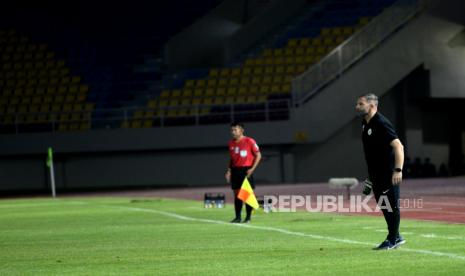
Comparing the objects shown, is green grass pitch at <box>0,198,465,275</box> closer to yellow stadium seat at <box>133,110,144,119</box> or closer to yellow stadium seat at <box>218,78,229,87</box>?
yellow stadium seat at <box>133,110,144,119</box>

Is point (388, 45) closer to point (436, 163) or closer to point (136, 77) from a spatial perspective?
point (436, 163)

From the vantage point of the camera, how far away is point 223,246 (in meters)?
14.8

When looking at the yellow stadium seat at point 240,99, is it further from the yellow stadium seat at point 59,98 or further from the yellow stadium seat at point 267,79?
the yellow stadium seat at point 59,98

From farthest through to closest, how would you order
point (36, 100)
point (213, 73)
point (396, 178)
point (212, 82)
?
1. point (36, 100)
2. point (213, 73)
3. point (212, 82)
4. point (396, 178)

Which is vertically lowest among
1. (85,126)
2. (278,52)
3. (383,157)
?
(383,157)

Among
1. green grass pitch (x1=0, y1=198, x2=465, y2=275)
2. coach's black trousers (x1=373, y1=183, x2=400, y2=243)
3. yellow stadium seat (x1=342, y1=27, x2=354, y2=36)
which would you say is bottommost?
green grass pitch (x1=0, y1=198, x2=465, y2=275)

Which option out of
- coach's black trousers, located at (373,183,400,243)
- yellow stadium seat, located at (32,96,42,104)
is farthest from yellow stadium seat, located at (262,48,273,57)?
coach's black trousers, located at (373,183,400,243)

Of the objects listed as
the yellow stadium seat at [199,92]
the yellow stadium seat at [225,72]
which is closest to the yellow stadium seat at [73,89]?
the yellow stadium seat at [199,92]

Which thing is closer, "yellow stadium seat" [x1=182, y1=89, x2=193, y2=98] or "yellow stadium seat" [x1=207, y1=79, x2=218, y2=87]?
"yellow stadium seat" [x1=182, y1=89, x2=193, y2=98]

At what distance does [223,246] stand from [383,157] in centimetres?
273

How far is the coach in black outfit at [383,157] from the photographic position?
13.2 meters

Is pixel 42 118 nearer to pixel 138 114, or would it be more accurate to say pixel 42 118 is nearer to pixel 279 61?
pixel 138 114

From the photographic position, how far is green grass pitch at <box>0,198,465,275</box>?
37.7ft

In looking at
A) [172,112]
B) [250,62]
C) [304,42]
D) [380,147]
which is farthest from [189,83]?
[380,147]
